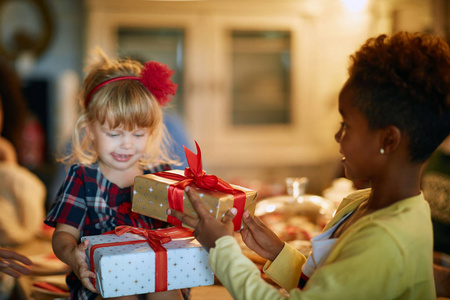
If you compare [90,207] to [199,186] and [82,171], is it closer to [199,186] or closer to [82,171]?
[82,171]

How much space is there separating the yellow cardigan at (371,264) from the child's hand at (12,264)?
55cm

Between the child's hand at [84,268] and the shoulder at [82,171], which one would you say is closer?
the child's hand at [84,268]

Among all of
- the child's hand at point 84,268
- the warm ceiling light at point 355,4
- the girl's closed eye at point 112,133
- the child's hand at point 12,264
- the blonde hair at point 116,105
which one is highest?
the warm ceiling light at point 355,4

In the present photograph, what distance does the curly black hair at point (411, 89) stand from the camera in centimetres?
79

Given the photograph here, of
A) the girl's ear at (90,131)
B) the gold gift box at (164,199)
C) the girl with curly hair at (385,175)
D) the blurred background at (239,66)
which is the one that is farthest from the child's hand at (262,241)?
the blurred background at (239,66)

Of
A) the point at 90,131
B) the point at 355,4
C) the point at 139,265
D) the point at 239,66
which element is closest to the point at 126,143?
the point at 90,131

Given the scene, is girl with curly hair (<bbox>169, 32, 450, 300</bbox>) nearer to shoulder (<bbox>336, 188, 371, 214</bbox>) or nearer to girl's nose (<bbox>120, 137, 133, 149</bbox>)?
shoulder (<bbox>336, 188, 371, 214</bbox>)

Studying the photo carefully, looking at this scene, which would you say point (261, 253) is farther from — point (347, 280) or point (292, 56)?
point (292, 56)

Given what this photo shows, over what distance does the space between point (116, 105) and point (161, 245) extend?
0.38 meters

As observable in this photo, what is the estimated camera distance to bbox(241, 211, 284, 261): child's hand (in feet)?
3.52

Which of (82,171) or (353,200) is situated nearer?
(353,200)

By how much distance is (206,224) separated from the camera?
91 centimetres

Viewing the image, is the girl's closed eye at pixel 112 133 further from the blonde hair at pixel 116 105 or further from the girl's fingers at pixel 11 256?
the girl's fingers at pixel 11 256

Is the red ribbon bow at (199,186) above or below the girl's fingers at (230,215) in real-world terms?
above
